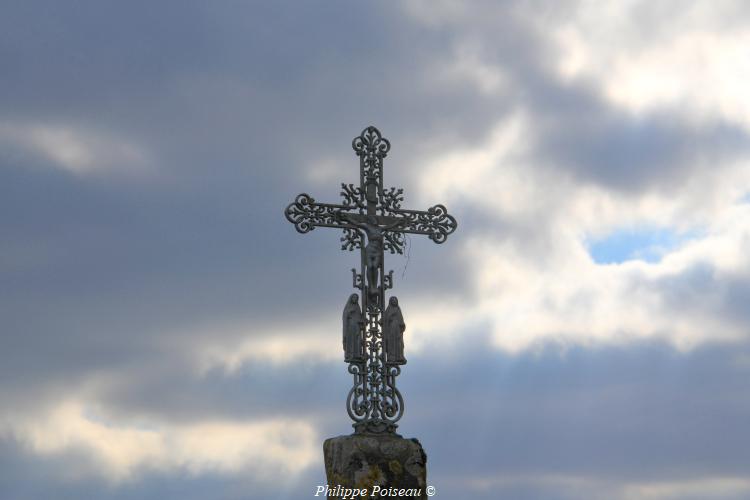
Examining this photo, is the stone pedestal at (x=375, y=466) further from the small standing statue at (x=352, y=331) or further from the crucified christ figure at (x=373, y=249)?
the crucified christ figure at (x=373, y=249)

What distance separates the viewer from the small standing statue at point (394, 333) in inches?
651

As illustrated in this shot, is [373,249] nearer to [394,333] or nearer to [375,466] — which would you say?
[394,333]

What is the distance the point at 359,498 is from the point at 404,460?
788mm

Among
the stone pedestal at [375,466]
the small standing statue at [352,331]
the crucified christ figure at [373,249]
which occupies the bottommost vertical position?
the stone pedestal at [375,466]

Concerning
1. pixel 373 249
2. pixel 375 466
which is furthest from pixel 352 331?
pixel 375 466

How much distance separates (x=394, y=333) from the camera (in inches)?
656

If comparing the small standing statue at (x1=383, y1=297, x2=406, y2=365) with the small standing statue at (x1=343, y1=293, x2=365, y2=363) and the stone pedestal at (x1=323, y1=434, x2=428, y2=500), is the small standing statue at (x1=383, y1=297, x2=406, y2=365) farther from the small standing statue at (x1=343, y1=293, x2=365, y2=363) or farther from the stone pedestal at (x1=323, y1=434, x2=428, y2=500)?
the stone pedestal at (x1=323, y1=434, x2=428, y2=500)

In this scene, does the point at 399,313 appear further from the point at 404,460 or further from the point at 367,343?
the point at 404,460

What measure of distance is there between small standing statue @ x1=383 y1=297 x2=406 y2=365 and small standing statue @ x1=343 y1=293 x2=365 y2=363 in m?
0.37

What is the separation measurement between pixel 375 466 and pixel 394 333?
5.91ft

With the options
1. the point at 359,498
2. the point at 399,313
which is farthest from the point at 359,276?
the point at 359,498

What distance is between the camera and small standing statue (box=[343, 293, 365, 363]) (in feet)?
53.6

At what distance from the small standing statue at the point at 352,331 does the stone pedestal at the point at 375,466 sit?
3.41ft

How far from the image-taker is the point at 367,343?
16531 mm
